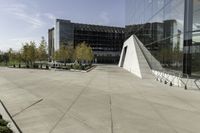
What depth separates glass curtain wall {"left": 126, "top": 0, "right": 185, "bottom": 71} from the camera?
1998cm

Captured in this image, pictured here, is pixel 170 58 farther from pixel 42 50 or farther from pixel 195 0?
pixel 42 50

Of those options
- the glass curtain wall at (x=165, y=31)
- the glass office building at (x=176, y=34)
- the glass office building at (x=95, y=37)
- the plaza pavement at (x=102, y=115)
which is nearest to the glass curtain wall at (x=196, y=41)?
the glass office building at (x=176, y=34)

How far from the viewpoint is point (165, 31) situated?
2461 cm

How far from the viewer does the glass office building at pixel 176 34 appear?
17672mm

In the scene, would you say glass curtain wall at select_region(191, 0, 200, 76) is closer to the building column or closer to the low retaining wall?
the building column

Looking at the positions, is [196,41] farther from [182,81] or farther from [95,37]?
[95,37]

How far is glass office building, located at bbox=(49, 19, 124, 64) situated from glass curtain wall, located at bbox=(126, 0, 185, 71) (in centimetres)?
6216

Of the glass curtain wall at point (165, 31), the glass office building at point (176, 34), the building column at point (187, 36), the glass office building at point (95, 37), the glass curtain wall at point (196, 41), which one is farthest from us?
the glass office building at point (95, 37)

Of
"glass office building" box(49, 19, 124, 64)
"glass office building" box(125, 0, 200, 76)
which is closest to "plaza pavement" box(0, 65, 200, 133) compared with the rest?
"glass office building" box(125, 0, 200, 76)

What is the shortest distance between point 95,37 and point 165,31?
7657 cm

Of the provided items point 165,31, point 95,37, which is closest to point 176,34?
point 165,31

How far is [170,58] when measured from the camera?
73.9 feet

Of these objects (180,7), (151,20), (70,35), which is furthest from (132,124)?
(70,35)

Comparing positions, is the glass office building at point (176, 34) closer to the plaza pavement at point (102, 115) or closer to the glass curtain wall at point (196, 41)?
the glass curtain wall at point (196, 41)
